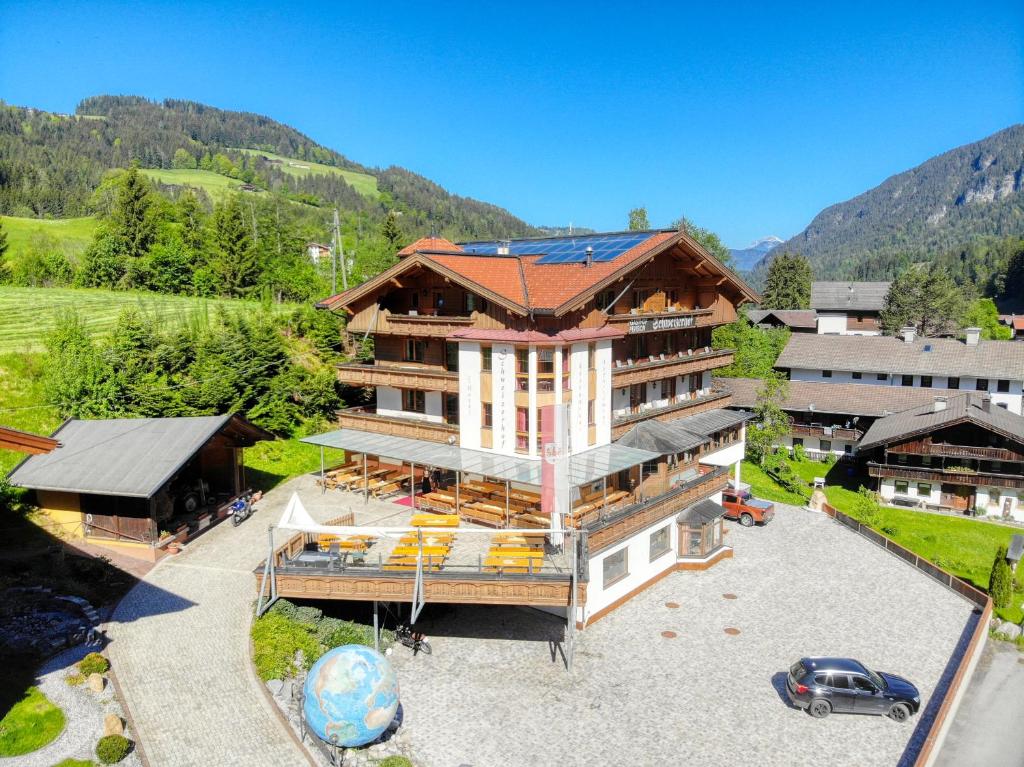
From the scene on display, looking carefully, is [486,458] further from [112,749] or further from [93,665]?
[112,749]

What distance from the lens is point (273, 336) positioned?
137 feet

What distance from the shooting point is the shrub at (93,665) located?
18.1 metres

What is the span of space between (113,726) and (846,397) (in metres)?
50.6

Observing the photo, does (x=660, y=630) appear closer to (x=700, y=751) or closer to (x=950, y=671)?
(x=700, y=751)

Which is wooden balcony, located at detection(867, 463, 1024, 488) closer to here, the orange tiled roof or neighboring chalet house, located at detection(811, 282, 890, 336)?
the orange tiled roof

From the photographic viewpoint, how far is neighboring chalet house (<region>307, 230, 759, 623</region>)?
1065 inches

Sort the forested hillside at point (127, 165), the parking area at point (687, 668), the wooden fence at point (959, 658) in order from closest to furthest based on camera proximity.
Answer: the wooden fence at point (959, 658), the parking area at point (687, 668), the forested hillside at point (127, 165)

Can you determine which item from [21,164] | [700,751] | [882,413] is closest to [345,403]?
[700,751]

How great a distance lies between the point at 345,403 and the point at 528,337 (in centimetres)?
2133

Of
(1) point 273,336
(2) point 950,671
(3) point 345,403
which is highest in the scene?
(1) point 273,336

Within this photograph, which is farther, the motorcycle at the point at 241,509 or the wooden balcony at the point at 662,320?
the wooden balcony at the point at 662,320

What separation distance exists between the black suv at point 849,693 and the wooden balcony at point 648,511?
7376 mm

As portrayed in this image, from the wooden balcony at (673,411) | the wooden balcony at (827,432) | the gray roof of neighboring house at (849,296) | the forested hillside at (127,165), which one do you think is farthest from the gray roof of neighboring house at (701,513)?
the forested hillside at (127,165)

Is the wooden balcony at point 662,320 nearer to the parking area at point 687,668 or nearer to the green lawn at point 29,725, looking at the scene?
the parking area at point 687,668
